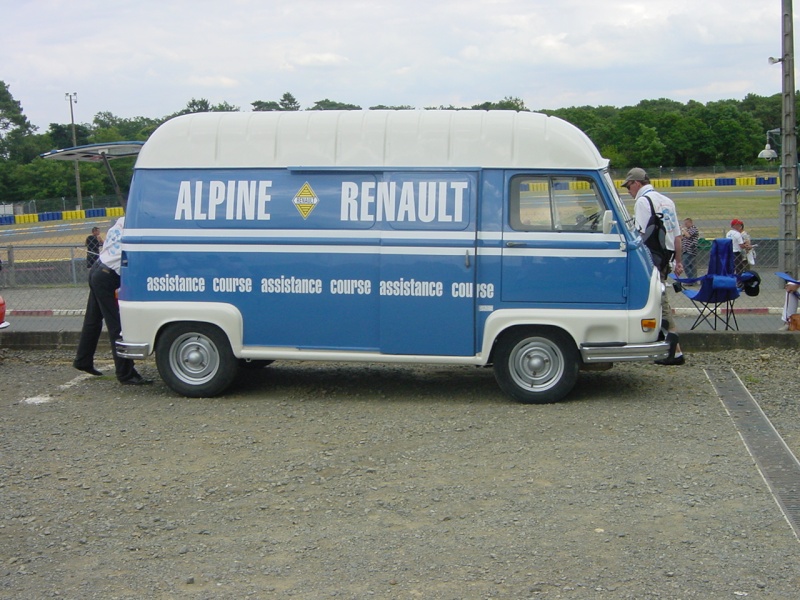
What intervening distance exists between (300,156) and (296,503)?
3953mm

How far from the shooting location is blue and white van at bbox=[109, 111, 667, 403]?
8984 mm

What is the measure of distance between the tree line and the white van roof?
179 ft

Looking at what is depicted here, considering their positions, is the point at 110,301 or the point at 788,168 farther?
the point at 788,168

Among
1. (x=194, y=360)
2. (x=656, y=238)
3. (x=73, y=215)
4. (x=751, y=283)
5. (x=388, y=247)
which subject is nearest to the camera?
(x=388, y=247)

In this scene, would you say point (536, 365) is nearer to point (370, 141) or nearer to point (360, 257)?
point (360, 257)

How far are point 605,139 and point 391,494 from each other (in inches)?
2749

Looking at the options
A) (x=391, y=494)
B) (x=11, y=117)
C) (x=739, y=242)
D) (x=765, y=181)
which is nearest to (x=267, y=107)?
(x=739, y=242)

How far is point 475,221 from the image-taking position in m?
9.05

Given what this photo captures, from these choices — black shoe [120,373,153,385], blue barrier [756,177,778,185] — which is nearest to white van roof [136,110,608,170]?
black shoe [120,373,153,385]

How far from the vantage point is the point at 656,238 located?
34.5 feet

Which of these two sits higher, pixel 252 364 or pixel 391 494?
pixel 252 364

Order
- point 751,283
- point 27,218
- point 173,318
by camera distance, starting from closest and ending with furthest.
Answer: point 173,318 → point 751,283 → point 27,218

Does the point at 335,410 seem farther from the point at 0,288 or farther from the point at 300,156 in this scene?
the point at 0,288

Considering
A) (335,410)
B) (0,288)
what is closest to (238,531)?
(335,410)
